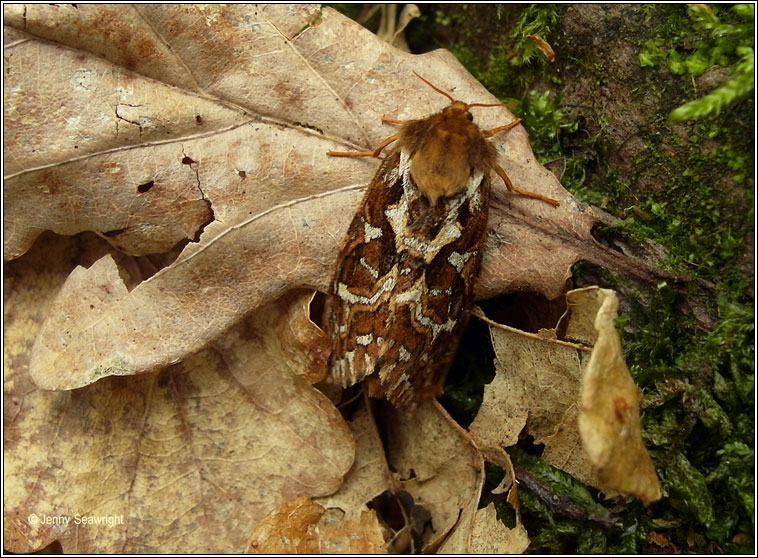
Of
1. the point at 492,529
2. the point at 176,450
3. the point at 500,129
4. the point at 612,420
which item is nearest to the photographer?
the point at 612,420

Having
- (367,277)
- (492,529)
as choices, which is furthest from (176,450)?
(492,529)

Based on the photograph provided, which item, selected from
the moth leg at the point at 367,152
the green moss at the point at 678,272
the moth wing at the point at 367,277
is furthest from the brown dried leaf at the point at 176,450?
the green moss at the point at 678,272

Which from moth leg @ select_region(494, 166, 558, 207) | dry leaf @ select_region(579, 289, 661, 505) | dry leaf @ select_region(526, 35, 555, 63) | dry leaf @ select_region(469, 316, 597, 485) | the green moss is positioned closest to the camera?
dry leaf @ select_region(579, 289, 661, 505)

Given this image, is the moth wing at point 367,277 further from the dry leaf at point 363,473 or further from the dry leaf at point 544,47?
the dry leaf at point 544,47

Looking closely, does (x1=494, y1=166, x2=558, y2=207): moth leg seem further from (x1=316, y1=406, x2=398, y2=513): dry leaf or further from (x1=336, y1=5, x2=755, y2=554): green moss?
(x1=316, y1=406, x2=398, y2=513): dry leaf

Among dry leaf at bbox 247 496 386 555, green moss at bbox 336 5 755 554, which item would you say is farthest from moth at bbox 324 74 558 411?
dry leaf at bbox 247 496 386 555

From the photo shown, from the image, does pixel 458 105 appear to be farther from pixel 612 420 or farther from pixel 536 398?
pixel 612 420

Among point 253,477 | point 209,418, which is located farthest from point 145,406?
point 253,477
